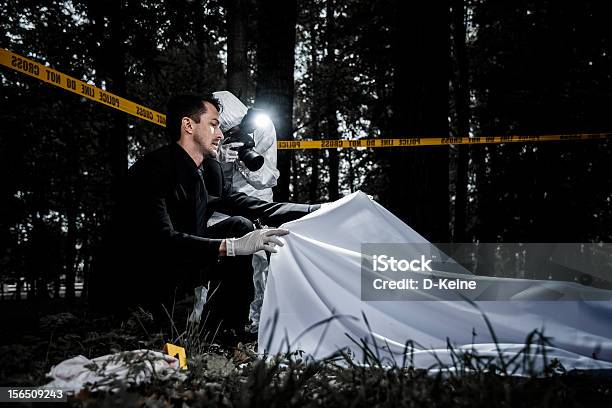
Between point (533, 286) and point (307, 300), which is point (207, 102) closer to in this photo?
point (307, 300)

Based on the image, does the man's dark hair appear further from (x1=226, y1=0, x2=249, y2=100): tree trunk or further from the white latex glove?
(x1=226, y1=0, x2=249, y2=100): tree trunk

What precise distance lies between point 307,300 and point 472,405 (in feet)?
5.60

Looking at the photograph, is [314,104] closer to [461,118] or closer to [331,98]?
[331,98]

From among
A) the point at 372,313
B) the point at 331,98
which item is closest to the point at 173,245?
the point at 372,313

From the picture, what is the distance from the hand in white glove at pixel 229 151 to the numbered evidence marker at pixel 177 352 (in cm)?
188

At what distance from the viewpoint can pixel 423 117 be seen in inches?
200

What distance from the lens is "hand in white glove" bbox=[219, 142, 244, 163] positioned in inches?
168

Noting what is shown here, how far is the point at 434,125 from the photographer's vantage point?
16.7 feet

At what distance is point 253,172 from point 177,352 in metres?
1.99

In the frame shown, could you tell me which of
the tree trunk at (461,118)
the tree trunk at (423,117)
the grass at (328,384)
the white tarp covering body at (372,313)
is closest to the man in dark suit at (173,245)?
the white tarp covering body at (372,313)

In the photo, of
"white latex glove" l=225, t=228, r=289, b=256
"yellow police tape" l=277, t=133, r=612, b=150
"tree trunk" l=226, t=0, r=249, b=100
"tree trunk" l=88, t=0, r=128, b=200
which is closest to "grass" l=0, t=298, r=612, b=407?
"white latex glove" l=225, t=228, r=289, b=256

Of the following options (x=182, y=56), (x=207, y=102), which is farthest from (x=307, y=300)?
(x=182, y=56)

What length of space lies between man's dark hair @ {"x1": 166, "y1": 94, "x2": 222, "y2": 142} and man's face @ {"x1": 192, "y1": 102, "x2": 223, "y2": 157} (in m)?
0.03
